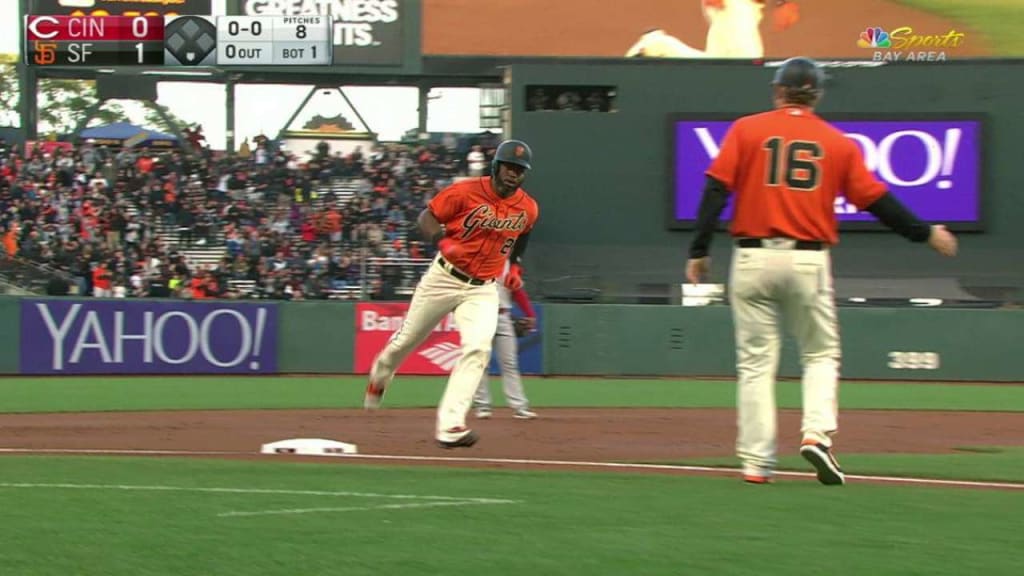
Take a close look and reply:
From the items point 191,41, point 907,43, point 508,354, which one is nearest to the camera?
point 508,354

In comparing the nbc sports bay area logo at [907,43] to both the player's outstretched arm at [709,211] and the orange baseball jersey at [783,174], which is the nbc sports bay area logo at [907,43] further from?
the player's outstretched arm at [709,211]

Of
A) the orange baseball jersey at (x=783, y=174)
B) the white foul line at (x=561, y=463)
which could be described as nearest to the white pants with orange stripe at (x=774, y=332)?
the orange baseball jersey at (x=783, y=174)

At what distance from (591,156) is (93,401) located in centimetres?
983

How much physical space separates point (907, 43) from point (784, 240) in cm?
2323

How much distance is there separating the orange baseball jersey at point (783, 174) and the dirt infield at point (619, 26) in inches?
860

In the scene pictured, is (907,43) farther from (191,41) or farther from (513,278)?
(513,278)

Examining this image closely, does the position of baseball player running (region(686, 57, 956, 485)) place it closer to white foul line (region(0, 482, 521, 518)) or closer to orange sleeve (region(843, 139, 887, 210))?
orange sleeve (region(843, 139, 887, 210))

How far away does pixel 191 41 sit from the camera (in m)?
29.1

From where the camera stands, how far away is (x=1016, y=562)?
189 inches

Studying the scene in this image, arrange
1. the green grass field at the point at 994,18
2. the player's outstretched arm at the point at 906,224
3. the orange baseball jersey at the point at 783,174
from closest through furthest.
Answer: the orange baseball jersey at the point at 783,174 → the player's outstretched arm at the point at 906,224 → the green grass field at the point at 994,18

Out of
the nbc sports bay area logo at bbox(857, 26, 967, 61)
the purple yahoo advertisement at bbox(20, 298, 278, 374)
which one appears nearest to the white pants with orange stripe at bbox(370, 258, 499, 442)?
the purple yahoo advertisement at bbox(20, 298, 278, 374)

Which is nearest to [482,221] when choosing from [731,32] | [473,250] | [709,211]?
[473,250]

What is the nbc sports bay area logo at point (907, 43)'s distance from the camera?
2861 cm
